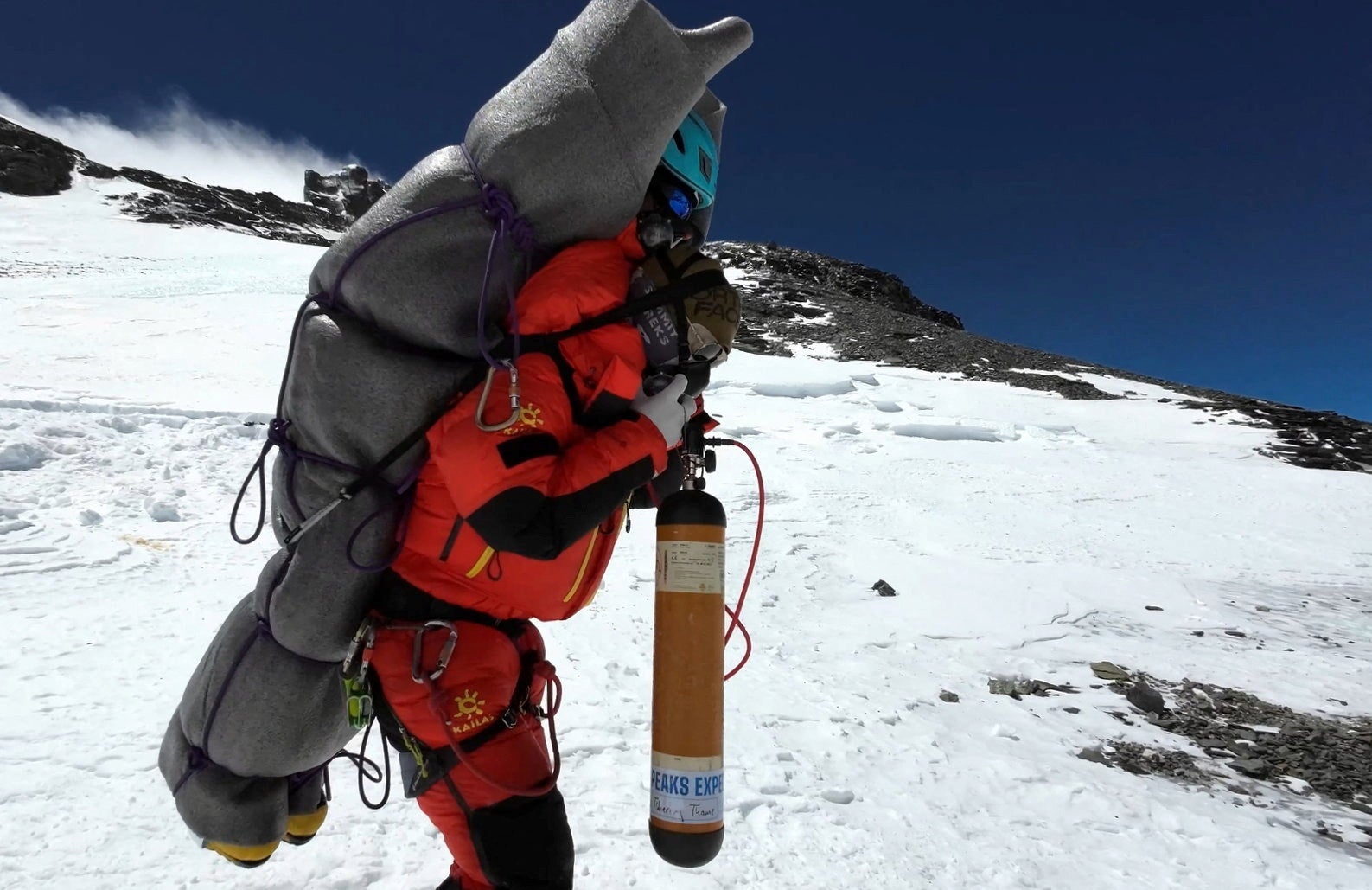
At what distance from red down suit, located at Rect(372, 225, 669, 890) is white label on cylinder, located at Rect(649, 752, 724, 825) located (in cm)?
30

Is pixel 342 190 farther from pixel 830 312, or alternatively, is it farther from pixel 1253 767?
pixel 1253 767

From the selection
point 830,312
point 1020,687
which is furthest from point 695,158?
point 830,312

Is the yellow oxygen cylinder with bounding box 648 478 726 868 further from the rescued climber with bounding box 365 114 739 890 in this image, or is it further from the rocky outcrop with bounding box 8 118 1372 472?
the rocky outcrop with bounding box 8 118 1372 472

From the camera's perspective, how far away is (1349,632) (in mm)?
6805

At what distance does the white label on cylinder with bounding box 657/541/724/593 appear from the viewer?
226 centimetres

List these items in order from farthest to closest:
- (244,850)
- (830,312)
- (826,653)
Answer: (830,312)
(826,653)
(244,850)

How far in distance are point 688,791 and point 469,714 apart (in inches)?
26.5

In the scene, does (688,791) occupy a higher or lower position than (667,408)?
lower

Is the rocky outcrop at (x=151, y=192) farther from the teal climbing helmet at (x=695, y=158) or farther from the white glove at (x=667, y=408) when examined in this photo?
the white glove at (x=667, y=408)

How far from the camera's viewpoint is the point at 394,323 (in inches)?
83.4

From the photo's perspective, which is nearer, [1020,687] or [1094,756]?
[1094,756]

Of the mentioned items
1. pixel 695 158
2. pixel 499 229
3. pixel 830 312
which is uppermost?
pixel 830 312

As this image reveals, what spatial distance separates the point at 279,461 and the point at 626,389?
112cm

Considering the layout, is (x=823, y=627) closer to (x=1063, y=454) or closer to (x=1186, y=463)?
(x=1063, y=454)
